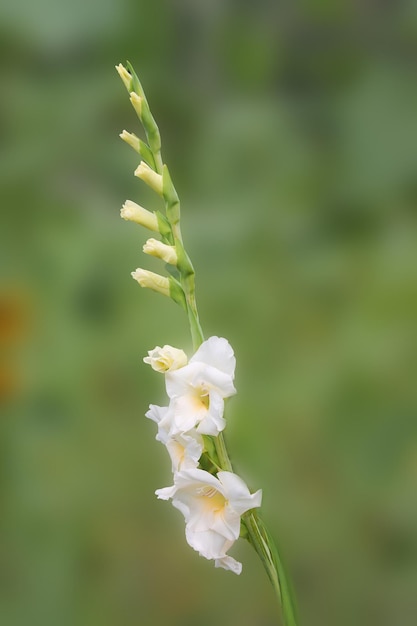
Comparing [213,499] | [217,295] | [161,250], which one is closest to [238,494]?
[213,499]

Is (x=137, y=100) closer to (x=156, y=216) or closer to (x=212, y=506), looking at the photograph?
(x=156, y=216)

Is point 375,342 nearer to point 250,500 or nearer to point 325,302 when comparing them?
point 325,302

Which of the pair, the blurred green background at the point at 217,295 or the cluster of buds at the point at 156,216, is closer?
the cluster of buds at the point at 156,216

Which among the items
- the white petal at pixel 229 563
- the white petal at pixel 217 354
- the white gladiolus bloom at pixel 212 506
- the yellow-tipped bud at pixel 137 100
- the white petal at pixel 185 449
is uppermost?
the yellow-tipped bud at pixel 137 100

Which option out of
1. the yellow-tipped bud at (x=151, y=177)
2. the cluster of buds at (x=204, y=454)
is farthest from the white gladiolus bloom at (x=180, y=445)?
the yellow-tipped bud at (x=151, y=177)

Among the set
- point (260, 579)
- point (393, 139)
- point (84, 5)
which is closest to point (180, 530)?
point (260, 579)

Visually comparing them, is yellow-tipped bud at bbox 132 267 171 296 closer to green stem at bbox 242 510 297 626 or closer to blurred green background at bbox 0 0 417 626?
green stem at bbox 242 510 297 626

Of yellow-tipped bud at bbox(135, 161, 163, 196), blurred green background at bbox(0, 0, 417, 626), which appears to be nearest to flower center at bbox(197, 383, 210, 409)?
yellow-tipped bud at bbox(135, 161, 163, 196)

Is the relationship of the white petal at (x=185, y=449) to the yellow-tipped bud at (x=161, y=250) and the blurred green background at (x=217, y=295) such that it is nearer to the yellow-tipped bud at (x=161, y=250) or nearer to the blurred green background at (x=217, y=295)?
the yellow-tipped bud at (x=161, y=250)
